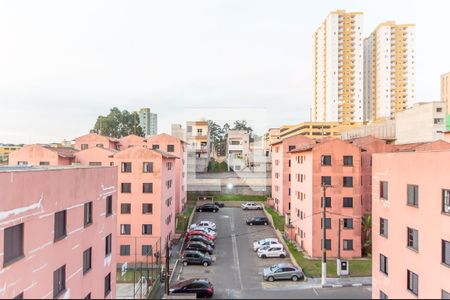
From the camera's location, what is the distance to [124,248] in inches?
1128

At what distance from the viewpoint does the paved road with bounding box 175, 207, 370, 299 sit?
21.6 metres

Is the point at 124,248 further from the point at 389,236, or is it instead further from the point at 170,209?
the point at 389,236

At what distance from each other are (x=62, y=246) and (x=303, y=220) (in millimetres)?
23120

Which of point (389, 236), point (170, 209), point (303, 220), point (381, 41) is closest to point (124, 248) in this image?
point (170, 209)

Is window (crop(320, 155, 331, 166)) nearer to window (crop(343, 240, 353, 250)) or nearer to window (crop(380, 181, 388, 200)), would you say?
window (crop(343, 240, 353, 250))

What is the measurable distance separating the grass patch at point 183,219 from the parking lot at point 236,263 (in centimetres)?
124

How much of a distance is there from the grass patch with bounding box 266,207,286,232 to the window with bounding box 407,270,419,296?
2365 centimetres

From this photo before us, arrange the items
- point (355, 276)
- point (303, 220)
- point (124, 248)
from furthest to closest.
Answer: point (303, 220) → point (124, 248) → point (355, 276)

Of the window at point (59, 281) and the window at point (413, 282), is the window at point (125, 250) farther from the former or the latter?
the window at point (413, 282)

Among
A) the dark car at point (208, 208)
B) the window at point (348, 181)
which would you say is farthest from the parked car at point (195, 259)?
the dark car at point (208, 208)

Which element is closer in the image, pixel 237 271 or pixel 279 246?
pixel 237 271

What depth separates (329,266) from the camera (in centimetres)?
2698

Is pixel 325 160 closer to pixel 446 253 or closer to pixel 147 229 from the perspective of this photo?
pixel 147 229

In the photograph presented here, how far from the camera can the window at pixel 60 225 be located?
13023mm
